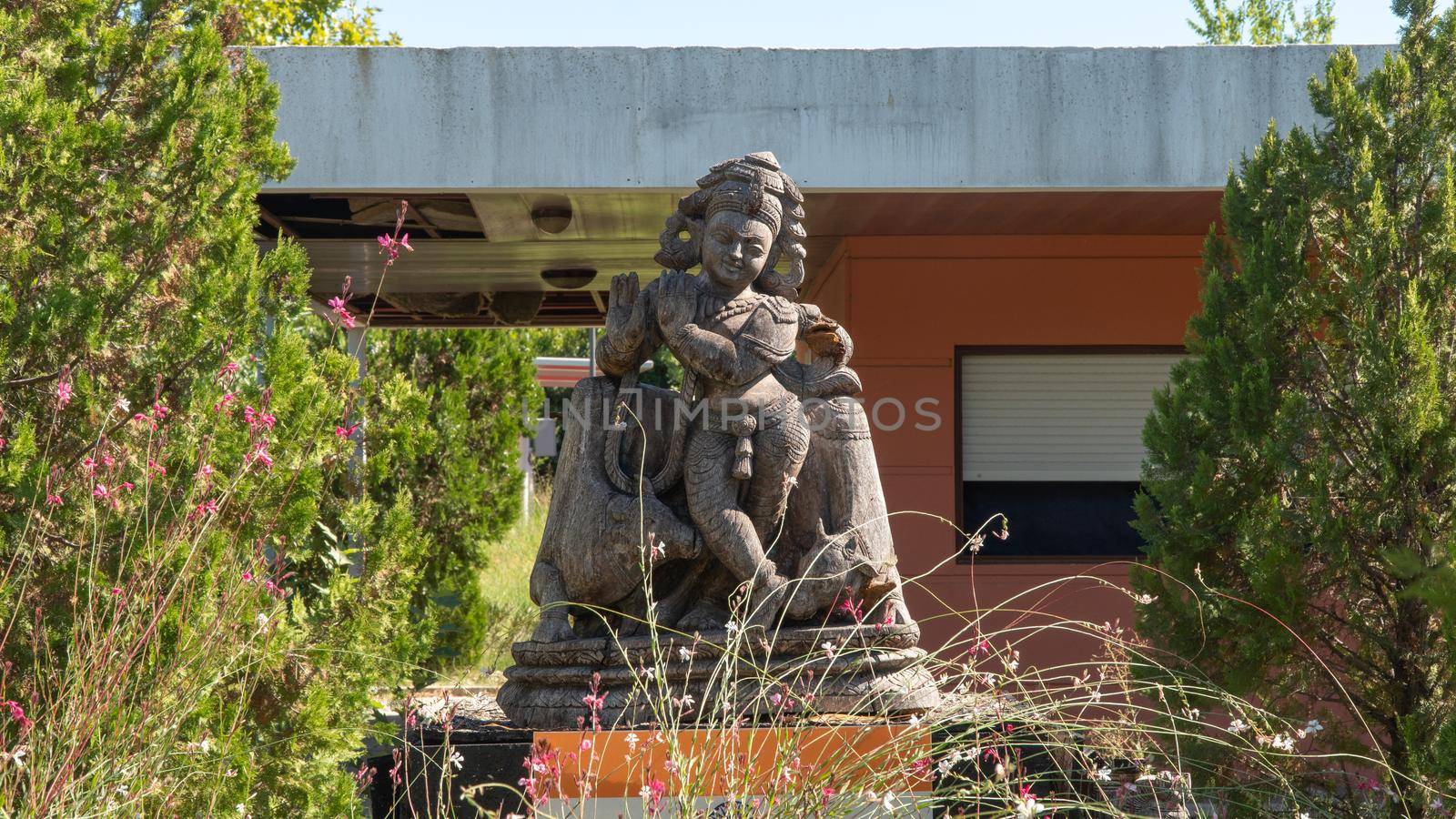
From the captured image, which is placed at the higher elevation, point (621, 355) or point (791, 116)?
point (791, 116)

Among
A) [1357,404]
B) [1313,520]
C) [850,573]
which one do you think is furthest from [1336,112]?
[850,573]

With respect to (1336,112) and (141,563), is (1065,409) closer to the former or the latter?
(1336,112)

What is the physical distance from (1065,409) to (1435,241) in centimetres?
311

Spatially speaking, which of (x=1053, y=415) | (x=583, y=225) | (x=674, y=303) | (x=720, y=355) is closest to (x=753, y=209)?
(x=674, y=303)

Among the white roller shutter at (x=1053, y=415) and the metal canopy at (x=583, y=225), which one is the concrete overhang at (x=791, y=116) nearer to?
the metal canopy at (x=583, y=225)

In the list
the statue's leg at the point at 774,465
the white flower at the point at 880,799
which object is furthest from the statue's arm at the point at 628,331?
the white flower at the point at 880,799

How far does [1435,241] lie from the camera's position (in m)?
4.27

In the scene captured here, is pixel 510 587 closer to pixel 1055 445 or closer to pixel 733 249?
pixel 1055 445

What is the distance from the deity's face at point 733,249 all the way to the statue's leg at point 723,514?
19.4 inches

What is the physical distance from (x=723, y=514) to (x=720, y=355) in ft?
1.60

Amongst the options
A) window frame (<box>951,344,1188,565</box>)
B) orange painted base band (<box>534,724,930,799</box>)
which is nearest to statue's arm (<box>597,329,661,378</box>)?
orange painted base band (<box>534,724,930,799</box>)

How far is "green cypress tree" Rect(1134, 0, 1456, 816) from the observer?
4.14 meters

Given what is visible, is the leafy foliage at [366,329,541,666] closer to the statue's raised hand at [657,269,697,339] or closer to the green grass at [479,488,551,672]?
the green grass at [479,488,551,672]

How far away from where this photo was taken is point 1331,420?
4395mm
